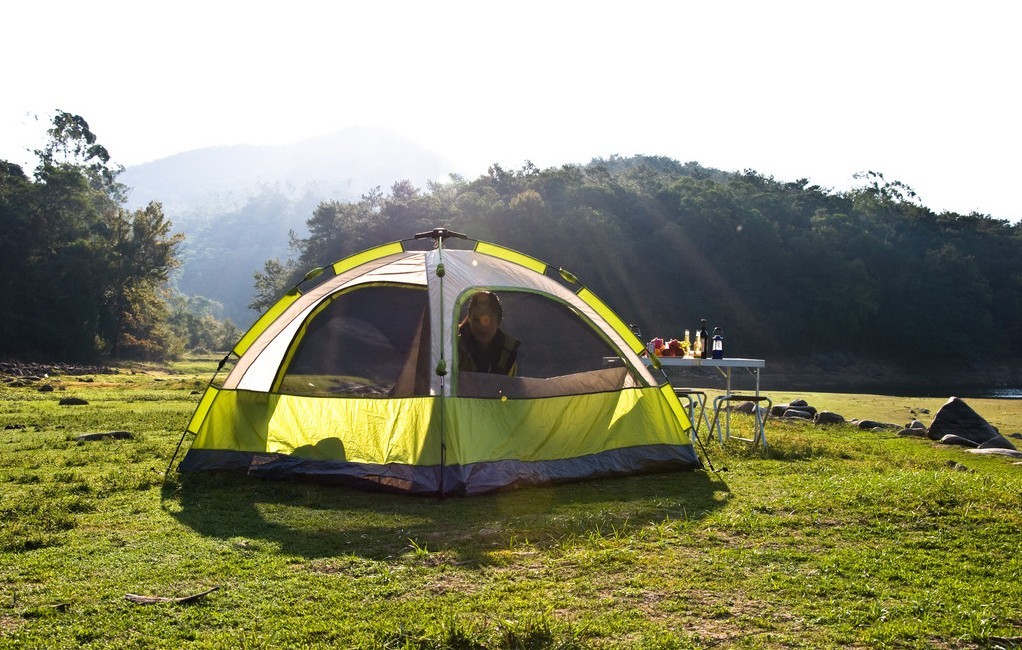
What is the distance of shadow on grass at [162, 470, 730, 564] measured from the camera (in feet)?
15.8

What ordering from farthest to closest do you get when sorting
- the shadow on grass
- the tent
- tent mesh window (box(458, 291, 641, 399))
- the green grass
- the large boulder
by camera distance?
the large boulder < tent mesh window (box(458, 291, 641, 399)) < the tent < the shadow on grass < the green grass

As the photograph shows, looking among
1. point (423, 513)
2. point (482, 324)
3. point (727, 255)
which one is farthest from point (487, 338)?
point (727, 255)

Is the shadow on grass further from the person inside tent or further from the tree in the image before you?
the tree

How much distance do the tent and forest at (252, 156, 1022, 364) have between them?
44.3m

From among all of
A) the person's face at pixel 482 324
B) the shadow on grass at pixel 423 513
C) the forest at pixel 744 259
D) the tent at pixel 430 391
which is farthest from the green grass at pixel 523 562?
the forest at pixel 744 259

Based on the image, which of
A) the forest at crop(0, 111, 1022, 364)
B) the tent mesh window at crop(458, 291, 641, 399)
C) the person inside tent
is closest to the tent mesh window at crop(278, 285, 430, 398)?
the person inside tent

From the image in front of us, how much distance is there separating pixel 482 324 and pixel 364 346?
1.10 meters

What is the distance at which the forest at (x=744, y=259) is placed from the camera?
53969 mm

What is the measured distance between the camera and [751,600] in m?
3.73

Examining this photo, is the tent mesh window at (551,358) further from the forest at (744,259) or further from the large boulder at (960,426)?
the forest at (744,259)

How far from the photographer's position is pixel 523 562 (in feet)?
14.3

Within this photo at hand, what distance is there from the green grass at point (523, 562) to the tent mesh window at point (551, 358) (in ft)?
2.71

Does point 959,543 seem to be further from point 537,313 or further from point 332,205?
point 332,205

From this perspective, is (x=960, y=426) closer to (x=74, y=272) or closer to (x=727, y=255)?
(x=74, y=272)
